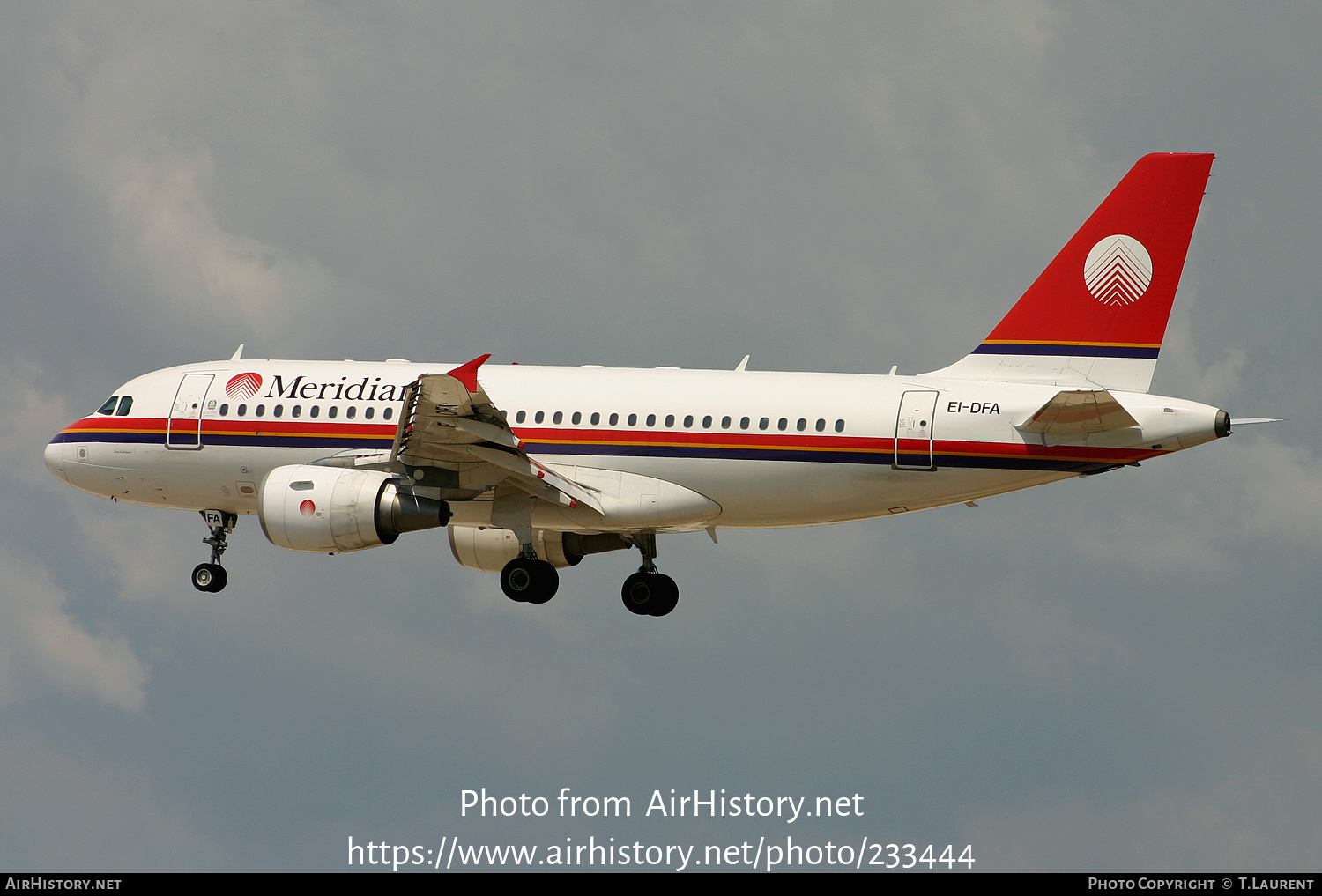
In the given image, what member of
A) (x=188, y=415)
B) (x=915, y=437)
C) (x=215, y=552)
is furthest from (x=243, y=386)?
(x=915, y=437)

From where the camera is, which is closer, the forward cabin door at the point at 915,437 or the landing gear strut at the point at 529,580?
the forward cabin door at the point at 915,437

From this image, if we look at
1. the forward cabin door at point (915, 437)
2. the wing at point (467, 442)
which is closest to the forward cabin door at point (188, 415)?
the wing at point (467, 442)

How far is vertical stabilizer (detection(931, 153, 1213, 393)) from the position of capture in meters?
36.3

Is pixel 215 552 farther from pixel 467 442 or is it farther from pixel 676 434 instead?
pixel 676 434

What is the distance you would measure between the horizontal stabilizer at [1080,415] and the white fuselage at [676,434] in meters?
0.24

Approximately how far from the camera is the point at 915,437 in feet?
116

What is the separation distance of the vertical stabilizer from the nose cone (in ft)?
72.1

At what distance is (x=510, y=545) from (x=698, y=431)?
751 centimetres

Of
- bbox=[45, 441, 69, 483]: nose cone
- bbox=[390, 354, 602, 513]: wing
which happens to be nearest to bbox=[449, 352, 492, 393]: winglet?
bbox=[390, 354, 602, 513]: wing

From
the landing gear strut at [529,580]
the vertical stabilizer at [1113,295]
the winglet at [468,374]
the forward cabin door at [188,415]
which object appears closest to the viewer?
the winglet at [468,374]

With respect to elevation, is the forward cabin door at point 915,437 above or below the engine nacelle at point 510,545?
below

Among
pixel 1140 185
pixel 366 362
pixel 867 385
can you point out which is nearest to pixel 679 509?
pixel 867 385

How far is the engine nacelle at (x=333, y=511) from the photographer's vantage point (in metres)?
35.1

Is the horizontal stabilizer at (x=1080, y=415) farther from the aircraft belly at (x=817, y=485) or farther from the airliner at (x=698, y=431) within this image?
the aircraft belly at (x=817, y=485)
